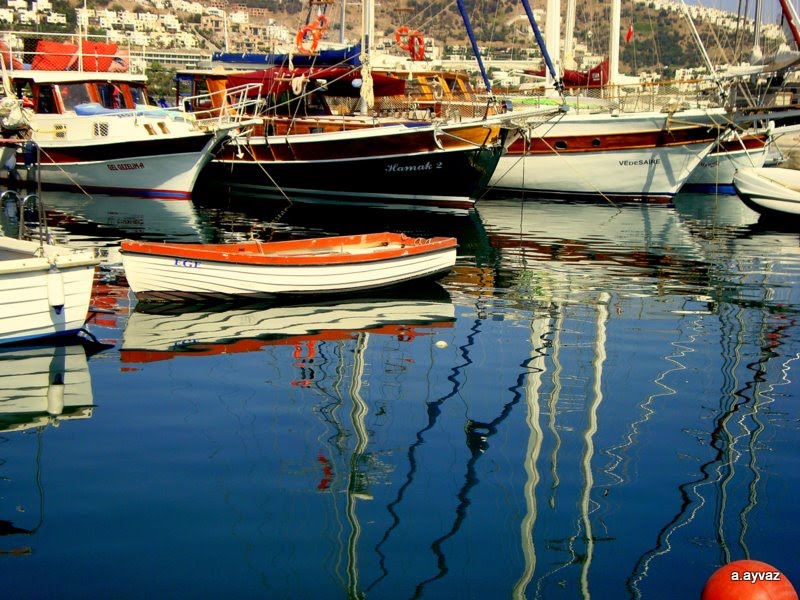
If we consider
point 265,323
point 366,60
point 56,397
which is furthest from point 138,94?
point 56,397

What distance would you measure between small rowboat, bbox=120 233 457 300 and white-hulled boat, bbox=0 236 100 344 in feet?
7.09

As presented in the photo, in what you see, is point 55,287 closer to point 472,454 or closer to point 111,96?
point 472,454

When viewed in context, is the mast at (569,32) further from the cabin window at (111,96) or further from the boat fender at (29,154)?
the boat fender at (29,154)

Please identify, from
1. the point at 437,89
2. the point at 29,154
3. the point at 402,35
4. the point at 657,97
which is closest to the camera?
the point at 29,154

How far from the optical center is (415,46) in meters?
33.3

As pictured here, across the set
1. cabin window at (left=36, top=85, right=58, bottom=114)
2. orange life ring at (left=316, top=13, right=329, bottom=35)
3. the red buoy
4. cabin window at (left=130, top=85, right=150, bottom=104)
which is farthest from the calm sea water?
orange life ring at (left=316, top=13, right=329, bottom=35)

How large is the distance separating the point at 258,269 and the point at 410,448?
640cm

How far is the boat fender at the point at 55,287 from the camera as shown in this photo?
12016 millimetres

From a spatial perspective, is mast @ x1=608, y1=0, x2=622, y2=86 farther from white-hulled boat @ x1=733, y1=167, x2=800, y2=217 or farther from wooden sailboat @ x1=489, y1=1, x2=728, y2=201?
white-hulled boat @ x1=733, y1=167, x2=800, y2=217

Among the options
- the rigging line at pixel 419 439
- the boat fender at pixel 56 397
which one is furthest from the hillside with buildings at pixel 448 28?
the boat fender at pixel 56 397

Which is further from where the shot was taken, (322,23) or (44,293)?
(322,23)

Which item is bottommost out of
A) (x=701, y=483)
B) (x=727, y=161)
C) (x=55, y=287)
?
(x=701, y=483)

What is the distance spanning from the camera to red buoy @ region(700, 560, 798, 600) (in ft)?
18.0

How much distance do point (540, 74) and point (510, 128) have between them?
15.0 metres
